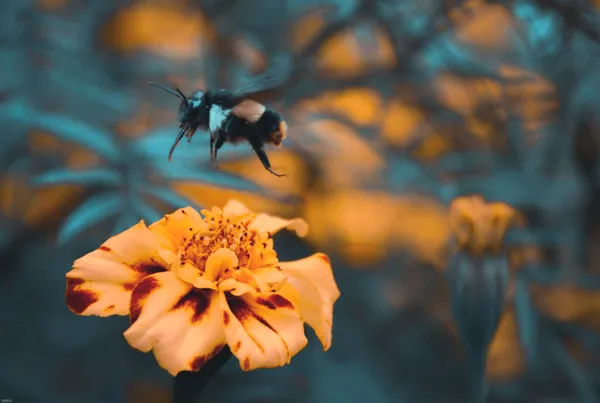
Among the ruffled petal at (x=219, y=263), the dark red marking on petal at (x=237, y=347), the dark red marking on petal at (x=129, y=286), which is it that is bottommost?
the ruffled petal at (x=219, y=263)

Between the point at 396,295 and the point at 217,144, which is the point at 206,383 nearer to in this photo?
the point at 217,144

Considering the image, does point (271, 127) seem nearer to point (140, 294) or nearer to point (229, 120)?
point (229, 120)

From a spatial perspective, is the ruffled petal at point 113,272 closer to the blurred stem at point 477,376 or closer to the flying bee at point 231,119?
the flying bee at point 231,119

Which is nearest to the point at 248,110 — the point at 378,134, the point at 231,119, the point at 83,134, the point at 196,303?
the point at 231,119

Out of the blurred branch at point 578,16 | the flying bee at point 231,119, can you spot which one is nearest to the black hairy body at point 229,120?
the flying bee at point 231,119

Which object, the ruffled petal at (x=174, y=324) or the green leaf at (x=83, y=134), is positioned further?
the green leaf at (x=83, y=134)

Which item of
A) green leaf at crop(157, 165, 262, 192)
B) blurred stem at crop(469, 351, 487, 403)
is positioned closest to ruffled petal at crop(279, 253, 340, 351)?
blurred stem at crop(469, 351, 487, 403)

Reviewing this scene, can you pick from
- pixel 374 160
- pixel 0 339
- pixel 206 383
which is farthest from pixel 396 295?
pixel 206 383

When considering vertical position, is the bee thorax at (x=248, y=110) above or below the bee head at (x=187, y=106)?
below
